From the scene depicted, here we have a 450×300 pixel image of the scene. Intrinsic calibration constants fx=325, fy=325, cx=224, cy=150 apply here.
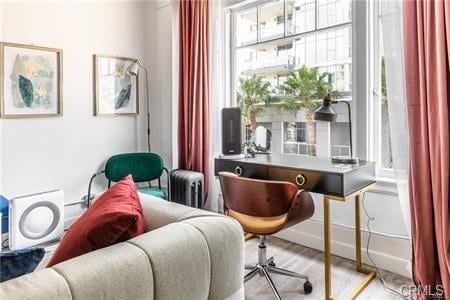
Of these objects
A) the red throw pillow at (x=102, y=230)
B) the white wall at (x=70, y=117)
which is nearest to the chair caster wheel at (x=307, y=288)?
the red throw pillow at (x=102, y=230)

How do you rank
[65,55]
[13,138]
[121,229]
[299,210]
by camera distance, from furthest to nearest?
[65,55] < [13,138] < [299,210] < [121,229]

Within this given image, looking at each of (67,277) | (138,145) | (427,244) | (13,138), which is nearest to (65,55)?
(13,138)

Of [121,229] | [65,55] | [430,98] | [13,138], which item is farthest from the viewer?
[65,55]

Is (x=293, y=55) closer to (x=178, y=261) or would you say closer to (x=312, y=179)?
(x=312, y=179)

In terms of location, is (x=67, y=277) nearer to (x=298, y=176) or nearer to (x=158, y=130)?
(x=298, y=176)

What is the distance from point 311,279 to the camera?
2.21 metres

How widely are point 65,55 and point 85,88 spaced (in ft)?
1.15

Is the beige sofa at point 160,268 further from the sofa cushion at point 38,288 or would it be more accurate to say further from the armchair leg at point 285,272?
the armchair leg at point 285,272

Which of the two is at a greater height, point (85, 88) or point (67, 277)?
point (85, 88)

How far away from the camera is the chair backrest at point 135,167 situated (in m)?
3.21

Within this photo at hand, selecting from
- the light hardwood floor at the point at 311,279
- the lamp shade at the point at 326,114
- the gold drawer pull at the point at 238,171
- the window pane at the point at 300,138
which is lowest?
the light hardwood floor at the point at 311,279

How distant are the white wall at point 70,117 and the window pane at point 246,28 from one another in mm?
1177

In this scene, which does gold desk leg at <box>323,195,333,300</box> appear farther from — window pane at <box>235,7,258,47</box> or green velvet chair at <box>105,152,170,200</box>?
window pane at <box>235,7,258,47</box>

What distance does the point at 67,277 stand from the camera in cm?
77
